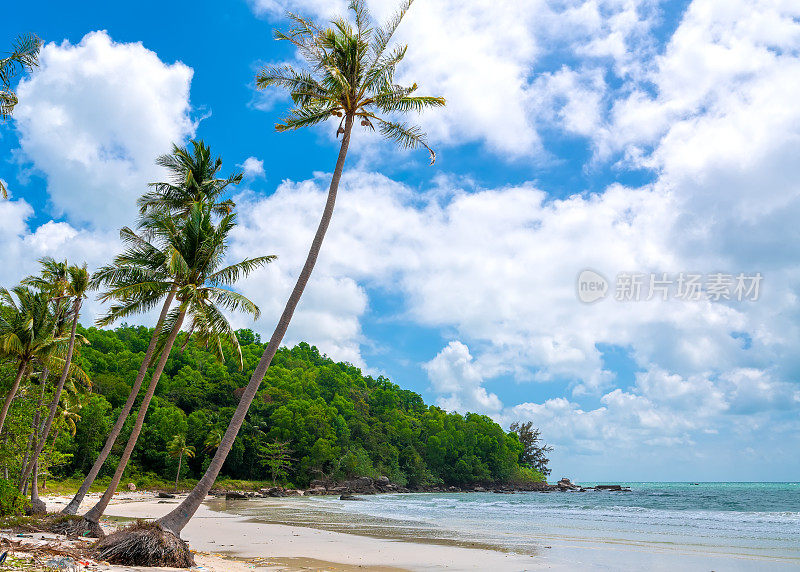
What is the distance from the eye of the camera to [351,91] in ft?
43.2

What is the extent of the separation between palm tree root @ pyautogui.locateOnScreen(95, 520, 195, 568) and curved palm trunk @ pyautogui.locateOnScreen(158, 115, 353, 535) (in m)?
0.84

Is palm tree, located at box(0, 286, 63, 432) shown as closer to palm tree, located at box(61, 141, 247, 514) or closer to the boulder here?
palm tree, located at box(61, 141, 247, 514)

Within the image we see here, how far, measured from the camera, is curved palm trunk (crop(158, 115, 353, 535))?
1135cm

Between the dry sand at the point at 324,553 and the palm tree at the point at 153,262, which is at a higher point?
the palm tree at the point at 153,262

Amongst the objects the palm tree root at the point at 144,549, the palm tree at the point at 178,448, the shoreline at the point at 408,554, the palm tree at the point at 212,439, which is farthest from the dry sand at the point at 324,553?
the palm tree at the point at 212,439

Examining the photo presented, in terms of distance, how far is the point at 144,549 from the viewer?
980 centimetres

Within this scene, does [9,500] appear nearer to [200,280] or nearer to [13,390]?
[13,390]

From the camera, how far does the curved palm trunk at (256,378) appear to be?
11352 millimetres

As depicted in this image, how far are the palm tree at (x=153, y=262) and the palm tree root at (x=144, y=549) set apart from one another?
650 cm

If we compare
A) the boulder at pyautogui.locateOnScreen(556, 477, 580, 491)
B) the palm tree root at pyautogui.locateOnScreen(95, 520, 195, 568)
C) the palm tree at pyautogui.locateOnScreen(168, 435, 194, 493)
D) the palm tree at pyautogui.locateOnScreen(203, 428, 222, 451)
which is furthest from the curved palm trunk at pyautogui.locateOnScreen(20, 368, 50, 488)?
the boulder at pyautogui.locateOnScreen(556, 477, 580, 491)

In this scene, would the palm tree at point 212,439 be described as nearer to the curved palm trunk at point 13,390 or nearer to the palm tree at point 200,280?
the curved palm trunk at point 13,390

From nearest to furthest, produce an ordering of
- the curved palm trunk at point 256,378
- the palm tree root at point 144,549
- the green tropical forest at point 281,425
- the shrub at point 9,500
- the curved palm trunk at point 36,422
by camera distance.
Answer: the palm tree root at point 144,549, the curved palm trunk at point 256,378, the shrub at point 9,500, the curved palm trunk at point 36,422, the green tropical forest at point 281,425

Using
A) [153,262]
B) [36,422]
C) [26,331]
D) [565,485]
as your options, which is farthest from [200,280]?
[565,485]

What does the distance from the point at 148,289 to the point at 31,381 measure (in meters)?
11.3
